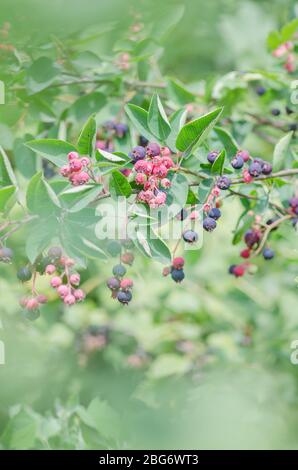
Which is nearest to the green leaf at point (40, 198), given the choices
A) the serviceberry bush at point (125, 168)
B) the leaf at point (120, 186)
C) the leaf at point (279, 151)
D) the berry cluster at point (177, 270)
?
the serviceberry bush at point (125, 168)

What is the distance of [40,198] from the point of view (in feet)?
3.65

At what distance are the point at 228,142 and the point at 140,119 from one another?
0.81 feet

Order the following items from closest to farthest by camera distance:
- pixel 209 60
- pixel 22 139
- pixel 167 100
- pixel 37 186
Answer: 1. pixel 37 186
2. pixel 22 139
3. pixel 167 100
4. pixel 209 60

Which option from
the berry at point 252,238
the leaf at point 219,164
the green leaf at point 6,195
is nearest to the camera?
the green leaf at point 6,195

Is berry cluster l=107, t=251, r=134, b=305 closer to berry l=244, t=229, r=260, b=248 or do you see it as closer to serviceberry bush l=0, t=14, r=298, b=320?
serviceberry bush l=0, t=14, r=298, b=320

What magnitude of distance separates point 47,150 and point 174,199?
25cm

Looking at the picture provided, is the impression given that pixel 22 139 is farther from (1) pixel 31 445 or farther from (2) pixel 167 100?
(1) pixel 31 445

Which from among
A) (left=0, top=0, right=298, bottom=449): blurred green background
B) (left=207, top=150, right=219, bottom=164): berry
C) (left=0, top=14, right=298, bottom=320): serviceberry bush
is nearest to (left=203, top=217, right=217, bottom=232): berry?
(left=0, top=14, right=298, bottom=320): serviceberry bush

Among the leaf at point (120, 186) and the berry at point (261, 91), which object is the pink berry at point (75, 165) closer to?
the leaf at point (120, 186)

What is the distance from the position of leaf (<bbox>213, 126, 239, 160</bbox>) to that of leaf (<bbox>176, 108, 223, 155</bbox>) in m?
0.20

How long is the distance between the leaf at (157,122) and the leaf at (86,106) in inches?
22.3

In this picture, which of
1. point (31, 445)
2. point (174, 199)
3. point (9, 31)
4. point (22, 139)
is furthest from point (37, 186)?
point (31, 445)

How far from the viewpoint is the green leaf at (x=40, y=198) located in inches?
42.6

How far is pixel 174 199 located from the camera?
117cm
